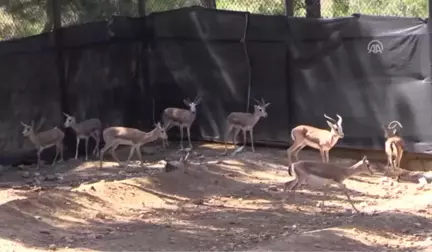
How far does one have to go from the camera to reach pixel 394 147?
12234 mm

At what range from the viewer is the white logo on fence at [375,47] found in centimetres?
1269

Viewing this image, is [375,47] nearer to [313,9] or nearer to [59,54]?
[313,9]

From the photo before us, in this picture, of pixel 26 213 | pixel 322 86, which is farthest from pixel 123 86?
pixel 26 213

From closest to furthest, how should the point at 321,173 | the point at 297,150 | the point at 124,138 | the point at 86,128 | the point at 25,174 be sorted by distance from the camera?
1. the point at 321,173
2. the point at 25,174
3. the point at 297,150
4. the point at 124,138
5. the point at 86,128

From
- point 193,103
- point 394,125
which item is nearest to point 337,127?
point 394,125

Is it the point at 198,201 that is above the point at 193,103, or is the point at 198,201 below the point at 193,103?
below

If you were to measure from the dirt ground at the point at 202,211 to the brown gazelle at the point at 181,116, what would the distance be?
1.27m

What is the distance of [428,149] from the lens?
40.1 ft

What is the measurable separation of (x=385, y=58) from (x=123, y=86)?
483 centimetres

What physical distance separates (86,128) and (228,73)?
2.52 meters

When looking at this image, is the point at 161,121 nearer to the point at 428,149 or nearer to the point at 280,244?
the point at 428,149

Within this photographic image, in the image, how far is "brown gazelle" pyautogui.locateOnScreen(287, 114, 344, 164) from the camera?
1277 cm

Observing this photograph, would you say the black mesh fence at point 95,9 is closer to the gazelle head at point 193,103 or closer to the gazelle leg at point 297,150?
the gazelle head at point 193,103

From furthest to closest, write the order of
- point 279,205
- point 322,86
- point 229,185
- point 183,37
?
1. point 183,37
2. point 322,86
3. point 229,185
4. point 279,205
